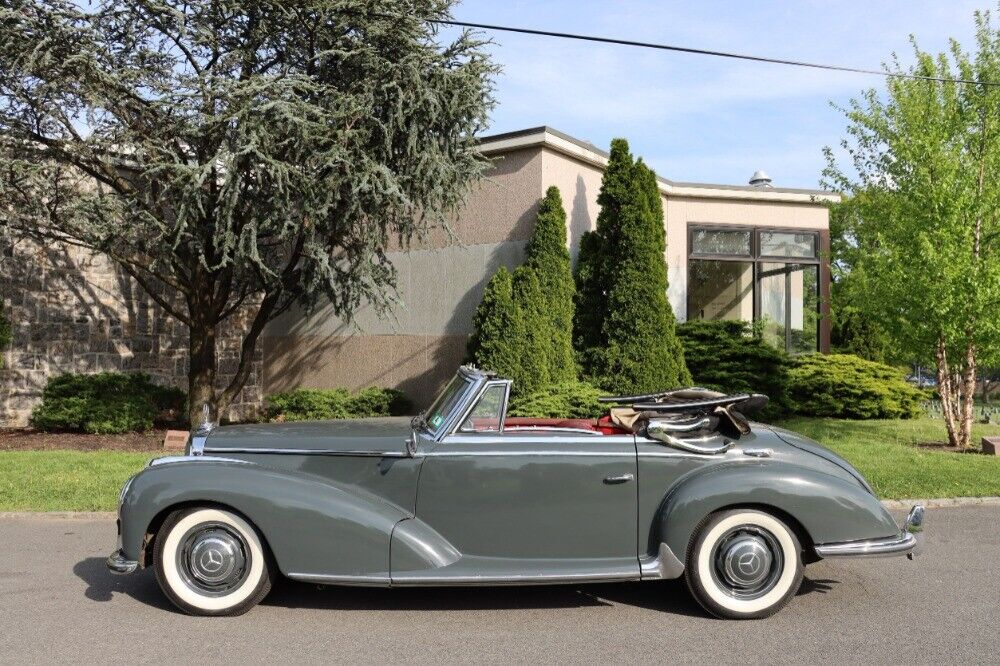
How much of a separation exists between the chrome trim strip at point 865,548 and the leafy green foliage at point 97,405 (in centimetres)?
1191

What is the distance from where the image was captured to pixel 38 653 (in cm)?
394

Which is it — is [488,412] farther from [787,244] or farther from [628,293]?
[787,244]

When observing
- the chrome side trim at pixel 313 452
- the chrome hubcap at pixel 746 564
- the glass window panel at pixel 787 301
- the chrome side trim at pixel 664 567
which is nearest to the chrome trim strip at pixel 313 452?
the chrome side trim at pixel 313 452

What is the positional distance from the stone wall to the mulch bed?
1430 mm

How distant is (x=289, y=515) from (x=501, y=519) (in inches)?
47.0

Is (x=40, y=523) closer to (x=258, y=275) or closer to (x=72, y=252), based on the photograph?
(x=258, y=275)

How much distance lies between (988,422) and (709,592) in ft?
43.8

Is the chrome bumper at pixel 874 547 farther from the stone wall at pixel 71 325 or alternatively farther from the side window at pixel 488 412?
the stone wall at pixel 71 325

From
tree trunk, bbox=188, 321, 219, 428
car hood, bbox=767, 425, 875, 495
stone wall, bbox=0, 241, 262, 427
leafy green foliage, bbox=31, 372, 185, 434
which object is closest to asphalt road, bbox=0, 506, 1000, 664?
car hood, bbox=767, 425, 875, 495

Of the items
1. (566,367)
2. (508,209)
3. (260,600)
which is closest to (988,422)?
(566,367)

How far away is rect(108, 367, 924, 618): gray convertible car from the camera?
177 inches

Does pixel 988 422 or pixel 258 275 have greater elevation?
pixel 258 275

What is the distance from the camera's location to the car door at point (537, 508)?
4574 mm

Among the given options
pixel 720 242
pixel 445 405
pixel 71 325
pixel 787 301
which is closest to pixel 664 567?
pixel 445 405
